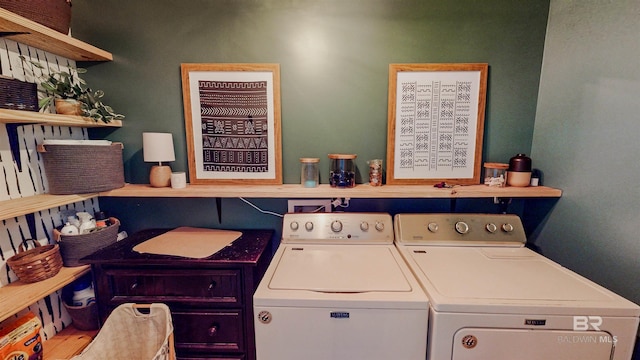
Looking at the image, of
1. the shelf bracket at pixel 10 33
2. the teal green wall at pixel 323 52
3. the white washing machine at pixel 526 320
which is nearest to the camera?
the white washing machine at pixel 526 320

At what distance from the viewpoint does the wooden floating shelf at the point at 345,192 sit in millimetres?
1494

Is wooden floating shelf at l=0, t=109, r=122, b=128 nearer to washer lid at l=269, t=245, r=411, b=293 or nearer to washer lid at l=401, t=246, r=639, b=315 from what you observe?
washer lid at l=269, t=245, r=411, b=293

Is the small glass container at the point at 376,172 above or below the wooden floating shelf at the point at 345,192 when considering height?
above

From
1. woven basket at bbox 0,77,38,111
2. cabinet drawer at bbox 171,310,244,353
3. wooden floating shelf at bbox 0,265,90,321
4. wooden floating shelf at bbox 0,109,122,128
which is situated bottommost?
cabinet drawer at bbox 171,310,244,353

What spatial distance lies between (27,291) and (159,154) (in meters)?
0.85

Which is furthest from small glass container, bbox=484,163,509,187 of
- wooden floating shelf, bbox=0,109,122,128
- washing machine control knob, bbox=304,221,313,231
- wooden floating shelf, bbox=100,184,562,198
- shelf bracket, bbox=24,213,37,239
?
shelf bracket, bbox=24,213,37,239

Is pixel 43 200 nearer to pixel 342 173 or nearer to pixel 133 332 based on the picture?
pixel 133 332

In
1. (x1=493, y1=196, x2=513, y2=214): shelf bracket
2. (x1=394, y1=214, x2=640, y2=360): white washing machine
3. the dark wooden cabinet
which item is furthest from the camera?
(x1=493, y1=196, x2=513, y2=214): shelf bracket

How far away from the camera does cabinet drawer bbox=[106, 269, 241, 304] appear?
1346mm

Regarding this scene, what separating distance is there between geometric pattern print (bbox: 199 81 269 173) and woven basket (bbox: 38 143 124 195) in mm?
515

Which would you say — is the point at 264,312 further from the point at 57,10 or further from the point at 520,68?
the point at 520,68

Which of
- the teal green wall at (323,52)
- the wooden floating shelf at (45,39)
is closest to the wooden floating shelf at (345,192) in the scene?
the teal green wall at (323,52)

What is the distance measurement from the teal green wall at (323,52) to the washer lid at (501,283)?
69 centimetres

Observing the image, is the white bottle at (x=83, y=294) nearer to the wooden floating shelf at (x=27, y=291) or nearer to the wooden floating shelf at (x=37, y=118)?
the wooden floating shelf at (x=27, y=291)
